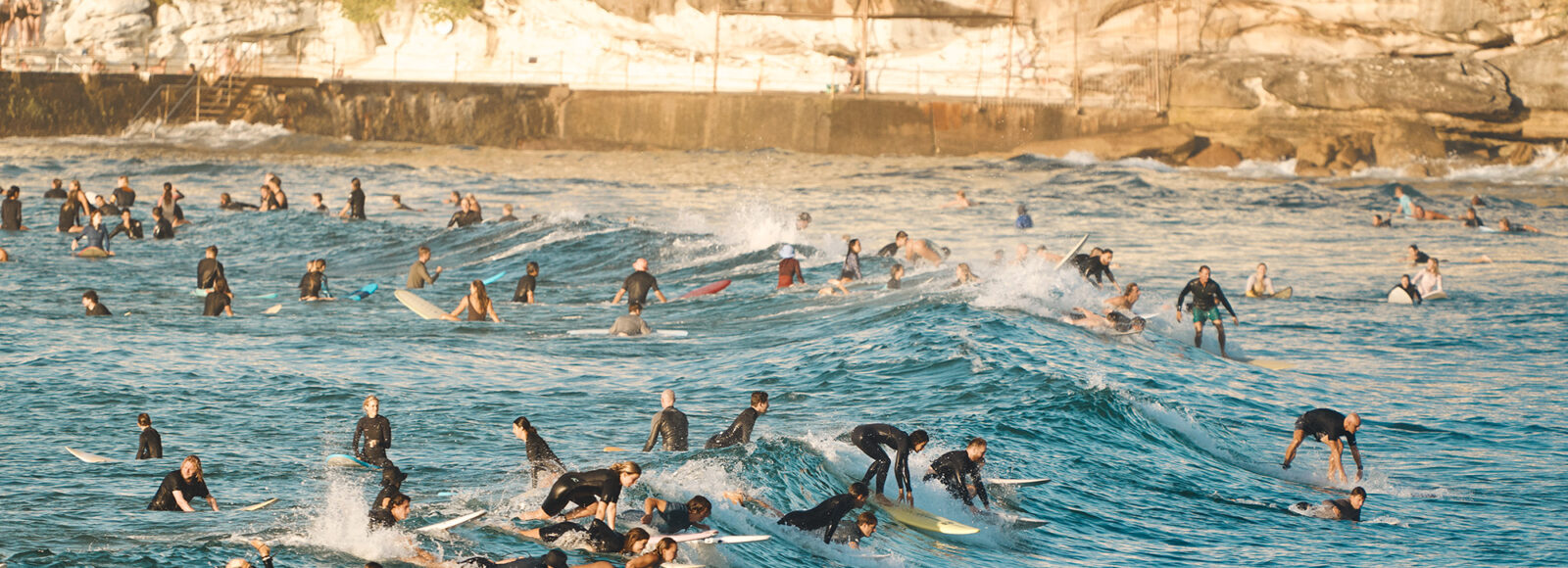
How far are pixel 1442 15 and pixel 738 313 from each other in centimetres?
3690

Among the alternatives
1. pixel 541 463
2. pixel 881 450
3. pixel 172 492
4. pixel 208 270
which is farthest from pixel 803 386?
pixel 208 270

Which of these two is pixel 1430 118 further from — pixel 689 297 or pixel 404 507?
pixel 404 507

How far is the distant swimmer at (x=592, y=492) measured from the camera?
998 centimetres

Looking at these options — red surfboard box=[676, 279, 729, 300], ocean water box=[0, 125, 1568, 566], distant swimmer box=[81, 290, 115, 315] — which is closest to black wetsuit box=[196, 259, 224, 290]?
ocean water box=[0, 125, 1568, 566]

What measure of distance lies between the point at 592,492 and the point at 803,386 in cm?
736

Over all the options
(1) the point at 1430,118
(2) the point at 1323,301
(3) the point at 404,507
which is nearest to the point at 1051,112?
(1) the point at 1430,118

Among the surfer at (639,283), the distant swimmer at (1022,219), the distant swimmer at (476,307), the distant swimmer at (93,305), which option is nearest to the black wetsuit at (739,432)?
the distant swimmer at (476,307)

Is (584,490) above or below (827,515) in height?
above

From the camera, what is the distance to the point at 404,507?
9.71m

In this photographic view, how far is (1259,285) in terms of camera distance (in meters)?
25.8

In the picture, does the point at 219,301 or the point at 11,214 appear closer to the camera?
the point at 219,301

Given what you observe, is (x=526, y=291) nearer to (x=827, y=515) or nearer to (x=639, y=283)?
(x=639, y=283)

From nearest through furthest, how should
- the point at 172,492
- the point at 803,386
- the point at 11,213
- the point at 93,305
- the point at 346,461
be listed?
the point at 172,492
the point at 346,461
the point at 803,386
the point at 93,305
the point at 11,213

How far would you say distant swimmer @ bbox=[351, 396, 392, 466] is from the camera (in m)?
12.7
